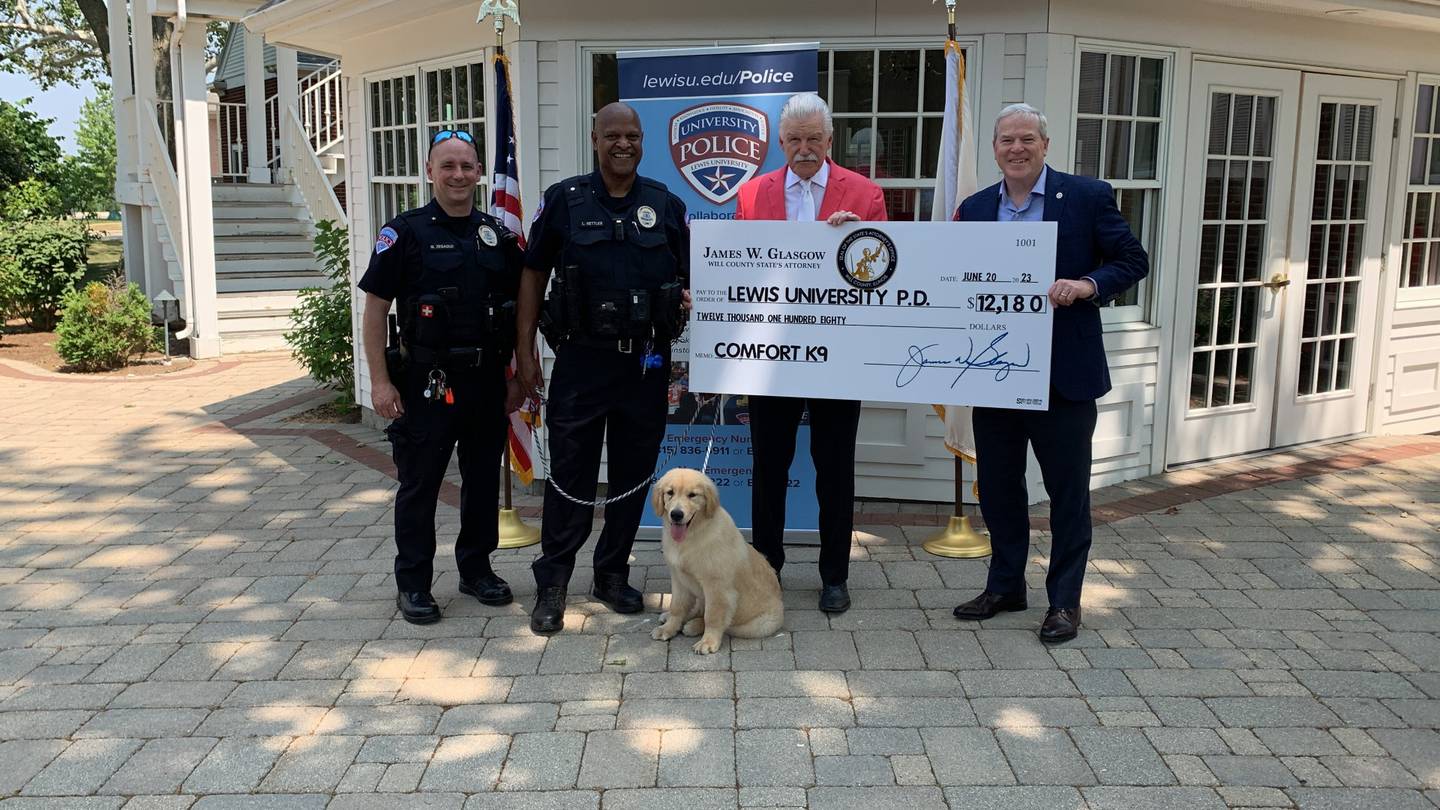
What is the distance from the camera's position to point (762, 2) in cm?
593

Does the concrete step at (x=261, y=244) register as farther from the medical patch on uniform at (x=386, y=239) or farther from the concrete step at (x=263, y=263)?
the medical patch on uniform at (x=386, y=239)

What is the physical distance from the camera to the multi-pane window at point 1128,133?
242 inches

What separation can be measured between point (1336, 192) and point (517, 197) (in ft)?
18.8

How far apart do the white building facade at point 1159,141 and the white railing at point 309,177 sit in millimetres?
5113

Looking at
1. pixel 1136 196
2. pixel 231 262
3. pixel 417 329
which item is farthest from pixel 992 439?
pixel 231 262

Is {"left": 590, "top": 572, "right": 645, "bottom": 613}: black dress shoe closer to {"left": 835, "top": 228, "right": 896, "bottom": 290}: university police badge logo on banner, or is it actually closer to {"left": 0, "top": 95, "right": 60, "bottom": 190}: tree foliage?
{"left": 835, "top": 228, "right": 896, "bottom": 290}: university police badge logo on banner

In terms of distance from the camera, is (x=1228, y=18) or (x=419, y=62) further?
(x=419, y=62)

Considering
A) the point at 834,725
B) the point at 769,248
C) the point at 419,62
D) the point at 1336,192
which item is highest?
the point at 419,62

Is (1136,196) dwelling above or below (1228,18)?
below

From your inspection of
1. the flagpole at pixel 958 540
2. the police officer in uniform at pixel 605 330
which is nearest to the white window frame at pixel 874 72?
the flagpole at pixel 958 540

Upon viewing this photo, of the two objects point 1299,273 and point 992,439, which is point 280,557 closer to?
point 992,439

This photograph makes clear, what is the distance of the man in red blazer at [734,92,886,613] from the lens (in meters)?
4.57

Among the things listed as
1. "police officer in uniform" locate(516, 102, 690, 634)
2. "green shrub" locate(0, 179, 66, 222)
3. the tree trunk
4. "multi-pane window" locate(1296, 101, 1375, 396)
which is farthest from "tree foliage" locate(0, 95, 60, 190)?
"multi-pane window" locate(1296, 101, 1375, 396)

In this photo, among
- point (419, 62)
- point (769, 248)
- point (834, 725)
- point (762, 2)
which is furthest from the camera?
point (419, 62)
